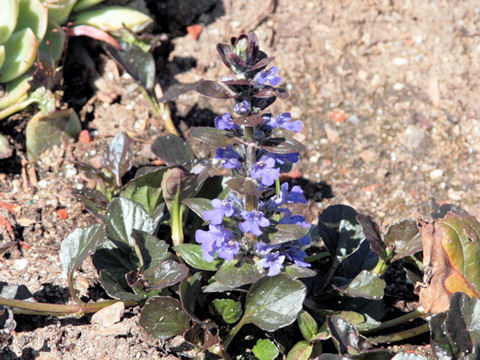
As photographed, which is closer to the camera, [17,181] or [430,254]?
[430,254]

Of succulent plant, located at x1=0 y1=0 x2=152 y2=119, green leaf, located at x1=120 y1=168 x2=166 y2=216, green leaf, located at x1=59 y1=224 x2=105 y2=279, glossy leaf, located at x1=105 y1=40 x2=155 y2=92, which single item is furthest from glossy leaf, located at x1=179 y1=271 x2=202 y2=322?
succulent plant, located at x1=0 y1=0 x2=152 y2=119

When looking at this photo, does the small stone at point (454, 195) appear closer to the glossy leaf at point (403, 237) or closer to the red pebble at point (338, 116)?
the red pebble at point (338, 116)

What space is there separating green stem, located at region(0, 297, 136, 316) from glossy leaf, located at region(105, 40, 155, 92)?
1436 millimetres

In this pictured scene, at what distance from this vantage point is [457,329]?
98.3 inches

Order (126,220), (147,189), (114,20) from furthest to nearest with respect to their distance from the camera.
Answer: (114,20) → (147,189) → (126,220)

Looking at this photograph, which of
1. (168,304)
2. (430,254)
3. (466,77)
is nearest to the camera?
(168,304)

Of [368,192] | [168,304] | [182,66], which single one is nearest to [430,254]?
[368,192]

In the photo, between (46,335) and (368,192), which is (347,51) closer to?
(368,192)

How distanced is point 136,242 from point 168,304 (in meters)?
0.30

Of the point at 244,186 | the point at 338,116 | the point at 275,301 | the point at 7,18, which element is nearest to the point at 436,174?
the point at 338,116

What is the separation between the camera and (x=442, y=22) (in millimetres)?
4277

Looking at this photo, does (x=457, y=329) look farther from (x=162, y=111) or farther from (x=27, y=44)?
(x=27, y=44)

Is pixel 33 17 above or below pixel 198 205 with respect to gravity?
above

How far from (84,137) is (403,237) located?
6.37 feet
